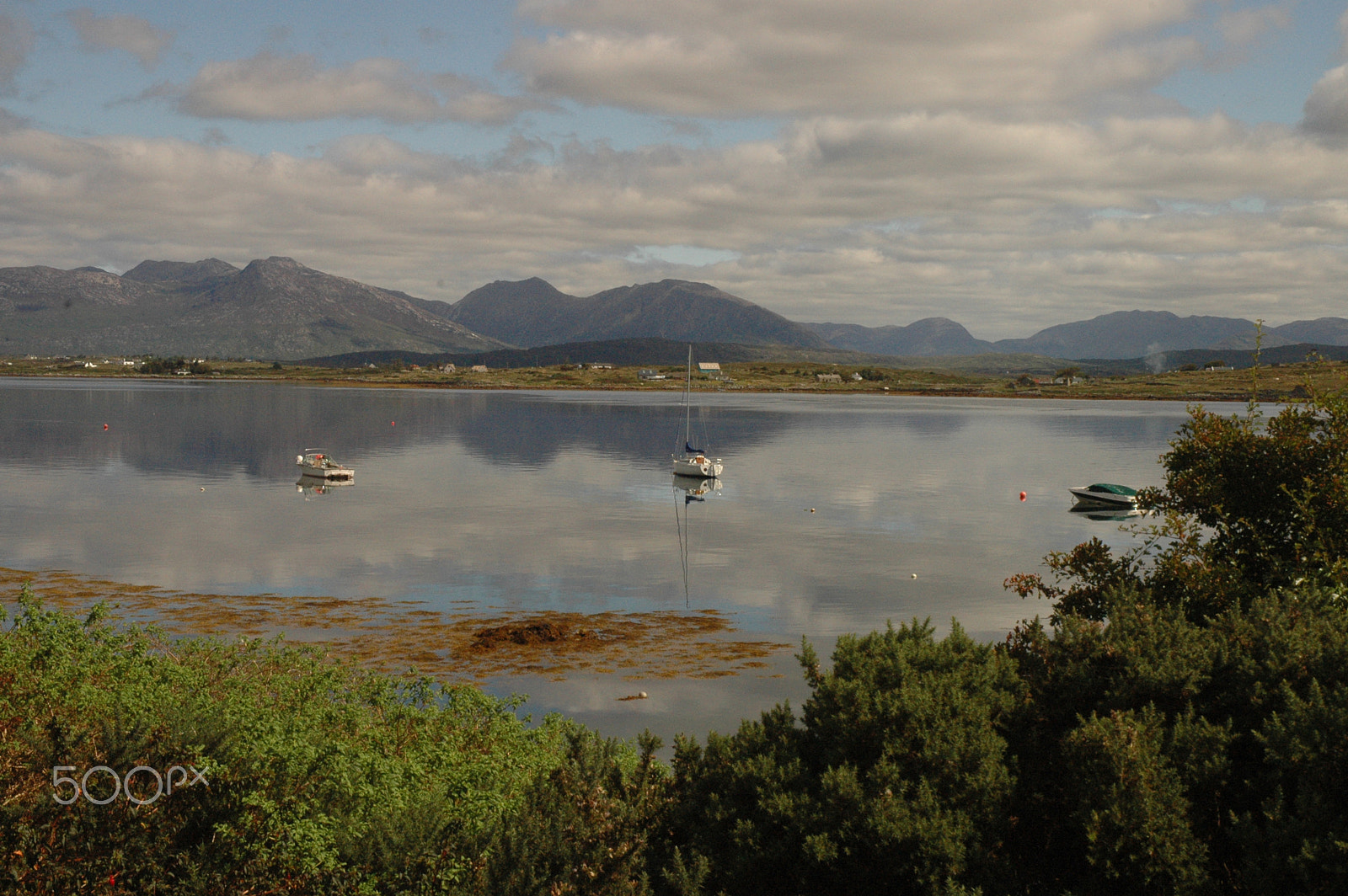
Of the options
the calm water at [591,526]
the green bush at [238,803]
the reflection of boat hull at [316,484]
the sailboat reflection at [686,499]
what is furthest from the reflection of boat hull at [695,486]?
the green bush at [238,803]

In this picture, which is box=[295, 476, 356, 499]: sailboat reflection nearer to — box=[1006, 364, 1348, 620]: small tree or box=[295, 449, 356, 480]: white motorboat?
box=[295, 449, 356, 480]: white motorboat

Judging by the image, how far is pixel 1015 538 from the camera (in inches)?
2372

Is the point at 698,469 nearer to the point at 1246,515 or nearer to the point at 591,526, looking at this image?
the point at 591,526

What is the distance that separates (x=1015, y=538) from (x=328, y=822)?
175 ft

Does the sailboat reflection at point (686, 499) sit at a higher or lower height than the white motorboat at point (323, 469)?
lower

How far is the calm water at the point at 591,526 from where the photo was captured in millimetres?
41812

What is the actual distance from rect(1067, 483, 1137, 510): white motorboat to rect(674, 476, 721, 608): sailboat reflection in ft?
91.9

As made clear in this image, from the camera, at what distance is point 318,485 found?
82.1m

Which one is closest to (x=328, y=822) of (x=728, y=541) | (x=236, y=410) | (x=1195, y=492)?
(x=1195, y=492)

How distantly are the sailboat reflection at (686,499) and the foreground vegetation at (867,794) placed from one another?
97.9ft

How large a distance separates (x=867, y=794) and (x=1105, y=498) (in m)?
70.4

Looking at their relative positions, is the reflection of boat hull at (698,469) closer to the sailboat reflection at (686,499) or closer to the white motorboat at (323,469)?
the sailboat reflection at (686,499)

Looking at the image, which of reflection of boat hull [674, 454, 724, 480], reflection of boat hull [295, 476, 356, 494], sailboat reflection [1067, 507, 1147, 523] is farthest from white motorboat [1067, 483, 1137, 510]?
reflection of boat hull [295, 476, 356, 494]

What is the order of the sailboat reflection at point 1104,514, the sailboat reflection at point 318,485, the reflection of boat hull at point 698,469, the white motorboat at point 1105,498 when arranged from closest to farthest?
the sailboat reflection at point 1104,514 < the white motorboat at point 1105,498 < the sailboat reflection at point 318,485 < the reflection of boat hull at point 698,469
